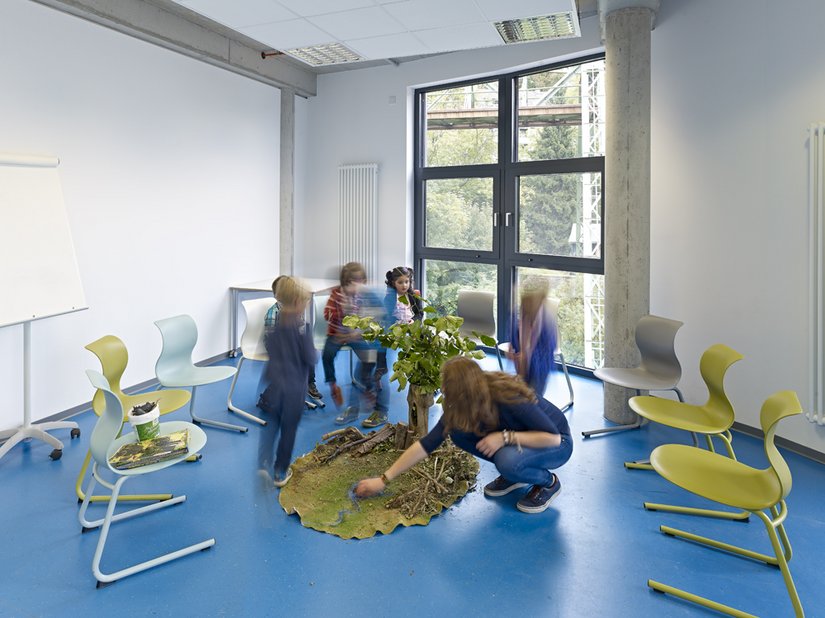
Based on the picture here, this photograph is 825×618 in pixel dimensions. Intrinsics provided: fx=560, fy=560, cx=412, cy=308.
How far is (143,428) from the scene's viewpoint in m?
2.65

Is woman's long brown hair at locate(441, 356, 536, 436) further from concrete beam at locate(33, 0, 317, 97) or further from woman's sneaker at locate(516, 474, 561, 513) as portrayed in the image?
concrete beam at locate(33, 0, 317, 97)

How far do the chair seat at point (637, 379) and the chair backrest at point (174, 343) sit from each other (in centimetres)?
300

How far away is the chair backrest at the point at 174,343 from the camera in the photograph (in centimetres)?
395

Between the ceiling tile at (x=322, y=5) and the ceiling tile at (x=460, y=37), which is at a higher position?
the ceiling tile at (x=460, y=37)

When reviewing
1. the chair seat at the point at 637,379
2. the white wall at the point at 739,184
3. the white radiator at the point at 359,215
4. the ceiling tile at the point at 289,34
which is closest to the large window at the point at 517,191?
the white radiator at the point at 359,215

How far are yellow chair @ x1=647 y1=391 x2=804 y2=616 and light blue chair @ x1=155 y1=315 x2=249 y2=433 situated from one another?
2847mm

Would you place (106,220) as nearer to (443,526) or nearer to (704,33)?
(443,526)

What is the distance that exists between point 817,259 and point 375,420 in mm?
3060

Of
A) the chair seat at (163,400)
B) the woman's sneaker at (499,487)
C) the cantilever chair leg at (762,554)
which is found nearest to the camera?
the cantilever chair leg at (762,554)

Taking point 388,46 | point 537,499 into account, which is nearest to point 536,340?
point 537,499

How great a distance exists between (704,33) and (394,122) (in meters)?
3.39

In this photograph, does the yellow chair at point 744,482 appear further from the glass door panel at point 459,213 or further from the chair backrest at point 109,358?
the glass door panel at point 459,213

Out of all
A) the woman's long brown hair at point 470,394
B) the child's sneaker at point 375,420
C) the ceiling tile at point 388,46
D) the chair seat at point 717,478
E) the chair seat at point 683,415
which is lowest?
the child's sneaker at point 375,420

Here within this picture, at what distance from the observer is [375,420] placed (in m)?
4.21
